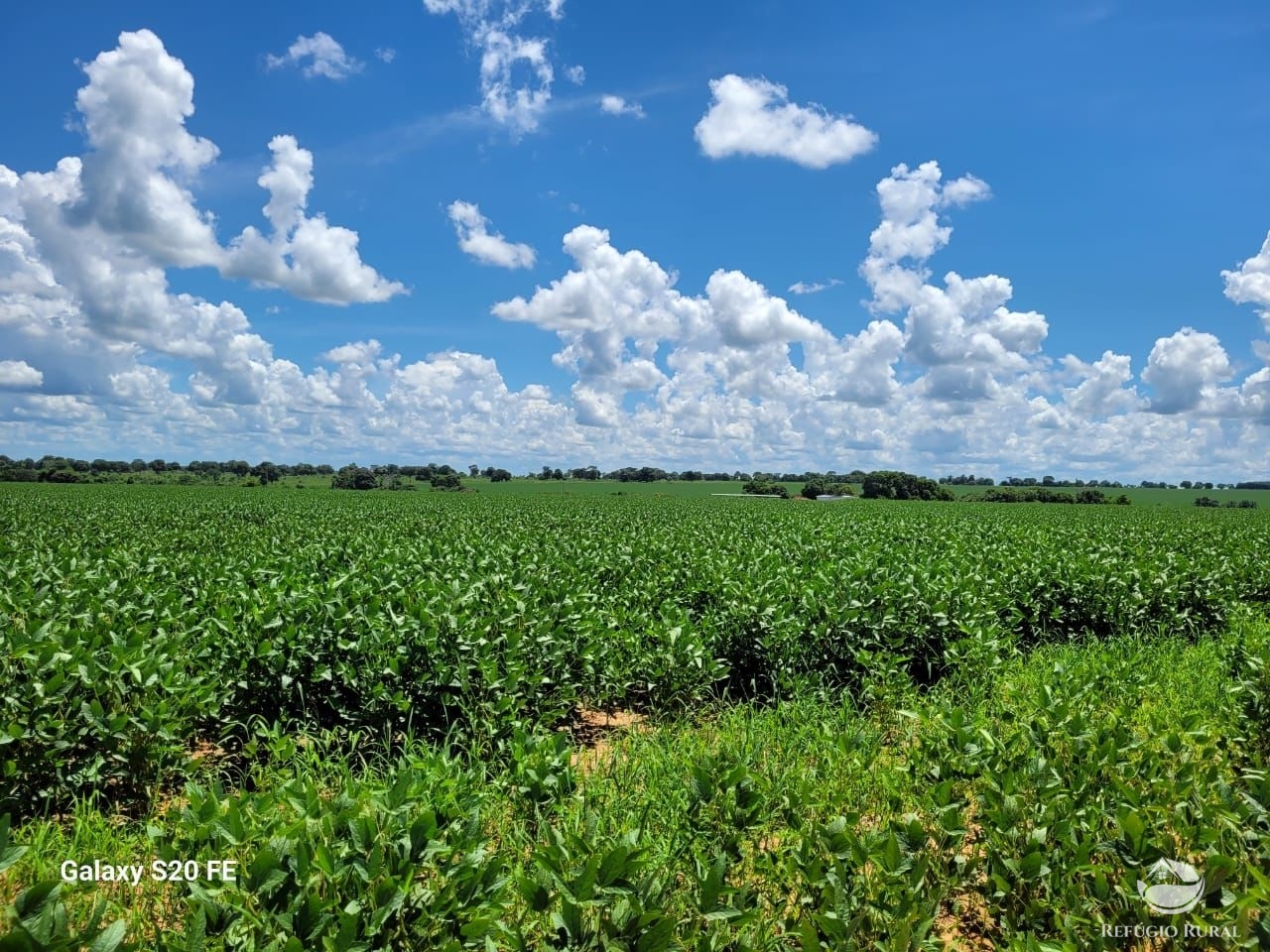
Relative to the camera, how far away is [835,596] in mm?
8836

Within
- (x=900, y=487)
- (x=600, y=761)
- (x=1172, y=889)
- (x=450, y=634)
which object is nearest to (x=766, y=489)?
(x=900, y=487)

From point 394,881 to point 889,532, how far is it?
74.6 ft

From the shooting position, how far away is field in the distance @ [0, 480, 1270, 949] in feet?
9.29

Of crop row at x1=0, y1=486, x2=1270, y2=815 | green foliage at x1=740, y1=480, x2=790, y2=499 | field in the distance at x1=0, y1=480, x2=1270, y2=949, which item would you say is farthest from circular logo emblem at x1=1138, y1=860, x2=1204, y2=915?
green foliage at x1=740, y1=480, x2=790, y2=499

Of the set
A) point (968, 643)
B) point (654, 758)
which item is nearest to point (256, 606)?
point (654, 758)

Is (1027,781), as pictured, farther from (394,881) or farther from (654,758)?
(394,881)

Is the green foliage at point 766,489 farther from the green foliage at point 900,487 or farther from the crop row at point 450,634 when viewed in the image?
the crop row at point 450,634

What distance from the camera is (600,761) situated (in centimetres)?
543

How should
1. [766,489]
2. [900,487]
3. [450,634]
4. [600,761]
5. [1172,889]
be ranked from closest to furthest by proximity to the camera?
[1172,889]
[600,761]
[450,634]
[900,487]
[766,489]

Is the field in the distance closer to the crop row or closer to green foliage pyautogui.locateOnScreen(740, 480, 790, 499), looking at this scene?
the crop row

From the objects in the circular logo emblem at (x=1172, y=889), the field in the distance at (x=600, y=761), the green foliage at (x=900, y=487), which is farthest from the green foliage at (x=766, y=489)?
the circular logo emblem at (x=1172, y=889)

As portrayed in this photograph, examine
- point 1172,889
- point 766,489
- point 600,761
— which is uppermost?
point 766,489

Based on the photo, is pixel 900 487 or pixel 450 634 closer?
pixel 450 634

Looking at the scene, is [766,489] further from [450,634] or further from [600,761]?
[600,761]
